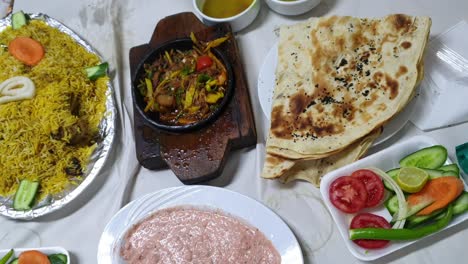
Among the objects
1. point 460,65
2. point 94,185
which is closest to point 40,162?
point 94,185

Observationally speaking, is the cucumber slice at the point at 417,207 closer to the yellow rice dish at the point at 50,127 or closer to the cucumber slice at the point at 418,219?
the cucumber slice at the point at 418,219

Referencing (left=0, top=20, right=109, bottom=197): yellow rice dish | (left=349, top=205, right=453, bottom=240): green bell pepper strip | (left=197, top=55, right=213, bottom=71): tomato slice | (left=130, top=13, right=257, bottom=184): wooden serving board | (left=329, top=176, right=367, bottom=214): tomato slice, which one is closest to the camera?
(left=349, top=205, right=453, bottom=240): green bell pepper strip

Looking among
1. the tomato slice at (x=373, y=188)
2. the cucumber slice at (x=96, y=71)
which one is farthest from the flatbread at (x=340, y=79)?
the cucumber slice at (x=96, y=71)

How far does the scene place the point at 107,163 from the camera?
2.26 meters

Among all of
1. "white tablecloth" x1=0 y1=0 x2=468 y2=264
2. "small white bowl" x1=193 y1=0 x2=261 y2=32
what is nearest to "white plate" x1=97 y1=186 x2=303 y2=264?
"white tablecloth" x1=0 y1=0 x2=468 y2=264

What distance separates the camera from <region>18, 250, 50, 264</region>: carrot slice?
77.7 inches

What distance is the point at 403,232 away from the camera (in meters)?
1.69

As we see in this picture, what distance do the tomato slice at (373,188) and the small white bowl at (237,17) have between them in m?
1.00

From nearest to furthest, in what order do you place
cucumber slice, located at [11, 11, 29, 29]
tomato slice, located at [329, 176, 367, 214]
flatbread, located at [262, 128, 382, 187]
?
1. tomato slice, located at [329, 176, 367, 214]
2. flatbread, located at [262, 128, 382, 187]
3. cucumber slice, located at [11, 11, 29, 29]

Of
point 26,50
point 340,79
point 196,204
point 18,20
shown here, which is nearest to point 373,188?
point 340,79

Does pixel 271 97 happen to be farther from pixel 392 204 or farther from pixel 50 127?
pixel 50 127

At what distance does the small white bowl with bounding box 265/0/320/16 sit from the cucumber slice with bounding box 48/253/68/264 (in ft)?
4.96

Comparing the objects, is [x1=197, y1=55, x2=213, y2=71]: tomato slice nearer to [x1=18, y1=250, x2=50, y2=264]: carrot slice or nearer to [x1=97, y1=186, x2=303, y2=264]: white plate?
[x1=97, y1=186, x2=303, y2=264]: white plate

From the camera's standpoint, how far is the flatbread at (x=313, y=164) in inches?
74.7
